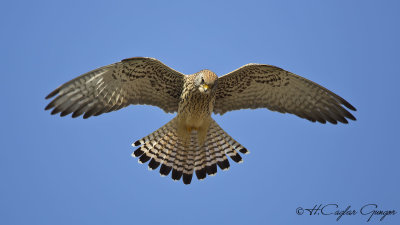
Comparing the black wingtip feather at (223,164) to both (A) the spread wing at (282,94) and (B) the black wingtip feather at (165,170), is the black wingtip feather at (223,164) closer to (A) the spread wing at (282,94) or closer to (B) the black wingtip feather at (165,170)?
(B) the black wingtip feather at (165,170)

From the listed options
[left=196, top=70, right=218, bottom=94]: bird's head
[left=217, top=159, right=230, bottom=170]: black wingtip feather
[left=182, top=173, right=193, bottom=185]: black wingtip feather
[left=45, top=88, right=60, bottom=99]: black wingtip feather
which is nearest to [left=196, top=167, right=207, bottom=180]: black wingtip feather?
[left=182, top=173, right=193, bottom=185]: black wingtip feather

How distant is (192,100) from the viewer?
8.62 metres

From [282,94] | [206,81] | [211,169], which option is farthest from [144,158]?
[282,94]

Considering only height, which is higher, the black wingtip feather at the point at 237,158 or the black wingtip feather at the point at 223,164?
the black wingtip feather at the point at 237,158

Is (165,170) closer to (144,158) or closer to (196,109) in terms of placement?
(144,158)

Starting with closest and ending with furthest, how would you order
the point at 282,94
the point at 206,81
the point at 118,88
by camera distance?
the point at 206,81 → the point at 118,88 → the point at 282,94

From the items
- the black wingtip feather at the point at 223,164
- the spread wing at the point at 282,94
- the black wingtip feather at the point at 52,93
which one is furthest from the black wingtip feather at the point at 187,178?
the black wingtip feather at the point at 52,93

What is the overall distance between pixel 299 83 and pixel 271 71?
1.91 feet

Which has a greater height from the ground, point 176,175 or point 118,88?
point 118,88

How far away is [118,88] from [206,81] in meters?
1.53

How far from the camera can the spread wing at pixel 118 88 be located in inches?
323

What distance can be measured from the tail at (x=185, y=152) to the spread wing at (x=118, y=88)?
0.63m

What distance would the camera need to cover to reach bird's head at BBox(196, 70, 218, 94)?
27.1 feet

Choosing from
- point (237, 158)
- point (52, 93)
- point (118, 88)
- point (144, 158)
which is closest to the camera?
point (52, 93)
